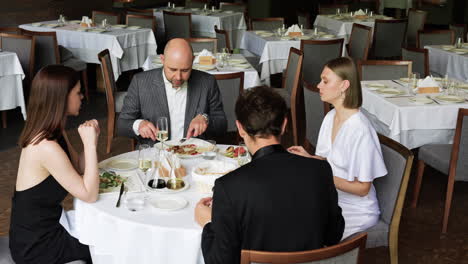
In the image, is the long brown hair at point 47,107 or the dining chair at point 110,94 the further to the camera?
→ the dining chair at point 110,94

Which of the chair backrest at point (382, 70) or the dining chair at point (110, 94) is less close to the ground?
the chair backrest at point (382, 70)

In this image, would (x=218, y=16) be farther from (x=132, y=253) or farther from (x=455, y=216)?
(x=132, y=253)

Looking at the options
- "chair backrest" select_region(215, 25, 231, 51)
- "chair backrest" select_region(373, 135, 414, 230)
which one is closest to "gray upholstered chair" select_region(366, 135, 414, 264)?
"chair backrest" select_region(373, 135, 414, 230)

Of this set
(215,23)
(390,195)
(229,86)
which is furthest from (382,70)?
(215,23)

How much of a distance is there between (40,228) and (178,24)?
6311mm

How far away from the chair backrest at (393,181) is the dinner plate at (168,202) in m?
1.02

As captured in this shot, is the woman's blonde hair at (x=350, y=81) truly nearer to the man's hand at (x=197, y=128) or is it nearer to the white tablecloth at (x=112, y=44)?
the man's hand at (x=197, y=128)

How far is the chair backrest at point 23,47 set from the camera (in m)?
5.85

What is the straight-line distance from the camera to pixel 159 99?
3.52 meters

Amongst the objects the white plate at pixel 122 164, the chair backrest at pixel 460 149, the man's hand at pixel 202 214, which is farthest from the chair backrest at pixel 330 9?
the man's hand at pixel 202 214

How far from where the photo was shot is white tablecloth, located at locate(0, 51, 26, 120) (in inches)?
219

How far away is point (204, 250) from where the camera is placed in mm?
2002

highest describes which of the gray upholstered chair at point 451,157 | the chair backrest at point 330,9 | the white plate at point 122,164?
the chair backrest at point 330,9

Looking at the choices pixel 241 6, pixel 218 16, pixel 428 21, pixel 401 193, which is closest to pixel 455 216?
pixel 401 193
